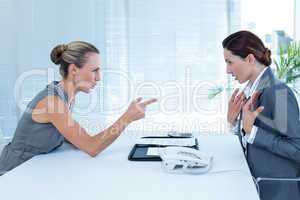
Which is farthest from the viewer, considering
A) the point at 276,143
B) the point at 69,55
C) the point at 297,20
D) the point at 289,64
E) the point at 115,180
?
the point at 297,20

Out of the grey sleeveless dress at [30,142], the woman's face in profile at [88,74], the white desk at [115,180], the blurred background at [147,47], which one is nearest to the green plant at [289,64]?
the blurred background at [147,47]

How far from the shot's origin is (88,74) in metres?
2.04

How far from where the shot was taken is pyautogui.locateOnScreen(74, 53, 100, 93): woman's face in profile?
6.63 feet

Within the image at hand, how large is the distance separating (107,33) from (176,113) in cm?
95

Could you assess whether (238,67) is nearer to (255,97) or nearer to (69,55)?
(255,97)

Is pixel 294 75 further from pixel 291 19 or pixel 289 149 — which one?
pixel 289 149

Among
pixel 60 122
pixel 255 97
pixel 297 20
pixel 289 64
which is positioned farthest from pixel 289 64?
pixel 60 122

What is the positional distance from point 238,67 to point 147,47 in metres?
1.61

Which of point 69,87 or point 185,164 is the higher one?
point 69,87

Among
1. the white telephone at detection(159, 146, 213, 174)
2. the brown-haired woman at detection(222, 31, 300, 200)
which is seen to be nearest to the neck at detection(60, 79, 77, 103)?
the white telephone at detection(159, 146, 213, 174)

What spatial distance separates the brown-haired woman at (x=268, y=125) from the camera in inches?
63.0

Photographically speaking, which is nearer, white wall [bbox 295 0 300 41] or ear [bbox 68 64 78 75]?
ear [bbox 68 64 78 75]

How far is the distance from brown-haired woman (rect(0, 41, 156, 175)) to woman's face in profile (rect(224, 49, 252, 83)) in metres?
0.45

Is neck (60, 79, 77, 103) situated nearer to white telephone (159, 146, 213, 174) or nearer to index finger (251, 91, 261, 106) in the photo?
white telephone (159, 146, 213, 174)
